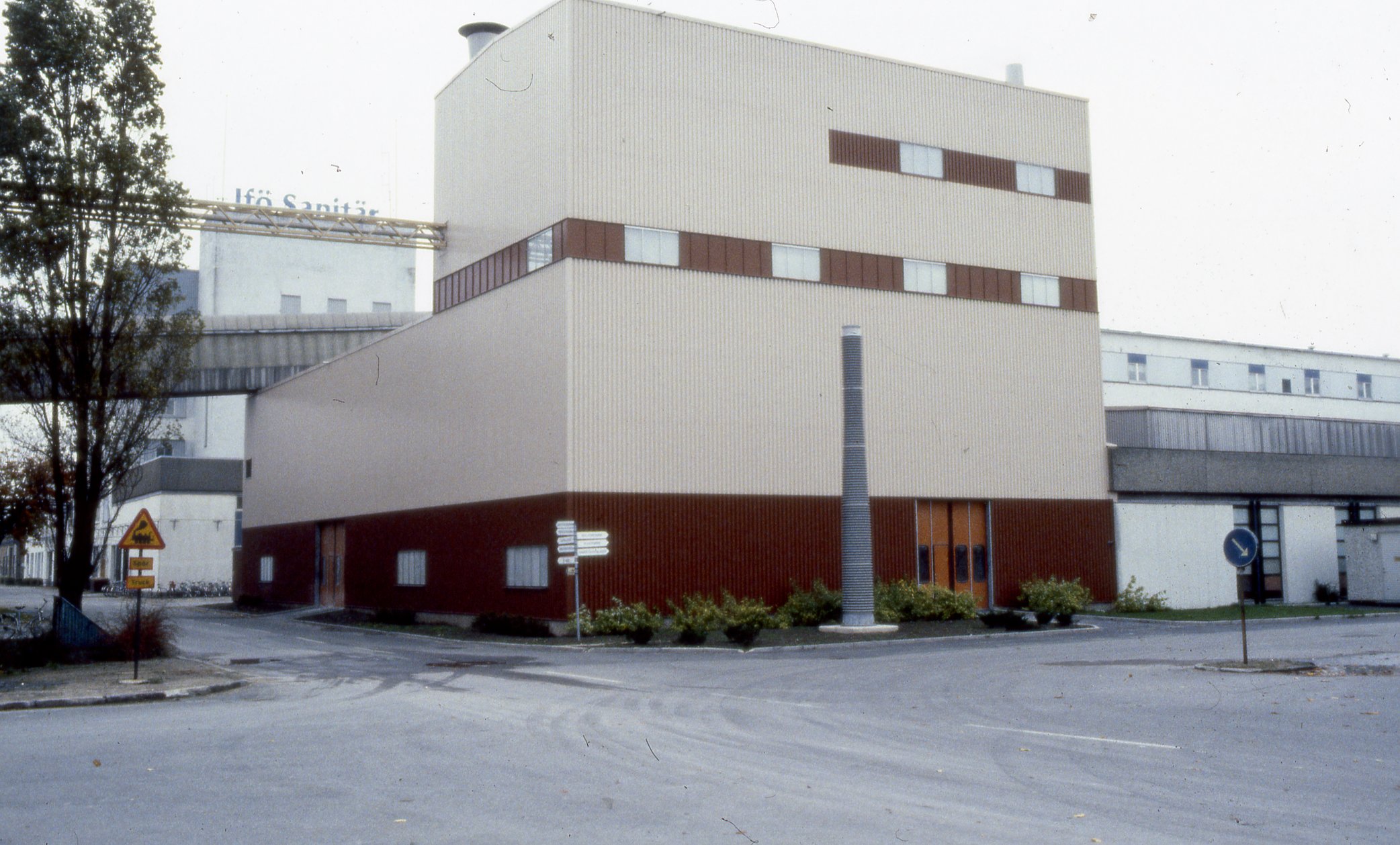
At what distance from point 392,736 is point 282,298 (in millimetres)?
70519

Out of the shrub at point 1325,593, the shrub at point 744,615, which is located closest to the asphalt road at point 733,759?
the shrub at point 744,615

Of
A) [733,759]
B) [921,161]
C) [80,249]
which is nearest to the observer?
[733,759]

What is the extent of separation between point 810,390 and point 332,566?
23.6 metres

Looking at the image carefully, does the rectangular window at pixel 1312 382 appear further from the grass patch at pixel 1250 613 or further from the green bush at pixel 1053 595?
Answer: the green bush at pixel 1053 595

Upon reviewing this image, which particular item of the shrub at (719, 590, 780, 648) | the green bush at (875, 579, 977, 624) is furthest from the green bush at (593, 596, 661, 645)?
the green bush at (875, 579, 977, 624)

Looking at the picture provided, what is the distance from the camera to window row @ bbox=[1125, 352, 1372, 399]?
6475 cm

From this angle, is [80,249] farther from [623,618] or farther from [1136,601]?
[1136,601]

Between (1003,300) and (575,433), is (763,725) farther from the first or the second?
(1003,300)

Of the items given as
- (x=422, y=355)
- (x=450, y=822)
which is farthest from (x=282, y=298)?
(x=450, y=822)

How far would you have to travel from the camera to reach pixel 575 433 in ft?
111

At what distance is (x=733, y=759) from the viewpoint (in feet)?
39.0

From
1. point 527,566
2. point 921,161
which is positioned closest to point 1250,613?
point 921,161

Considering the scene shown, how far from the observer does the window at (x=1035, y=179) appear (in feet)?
140

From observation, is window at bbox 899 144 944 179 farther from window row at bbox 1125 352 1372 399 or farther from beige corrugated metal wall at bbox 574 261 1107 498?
window row at bbox 1125 352 1372 399
